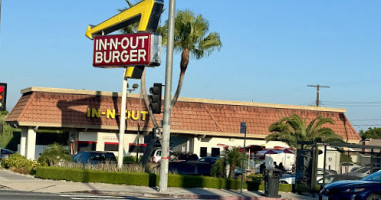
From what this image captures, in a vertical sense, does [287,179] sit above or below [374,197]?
below

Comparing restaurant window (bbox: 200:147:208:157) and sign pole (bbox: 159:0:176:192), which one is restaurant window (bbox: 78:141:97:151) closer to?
restaurant window (bbox: 200:147:208:157)

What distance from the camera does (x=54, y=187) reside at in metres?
26.4

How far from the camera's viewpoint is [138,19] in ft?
112

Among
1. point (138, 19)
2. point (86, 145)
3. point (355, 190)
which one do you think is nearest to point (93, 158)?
point (138, 19)

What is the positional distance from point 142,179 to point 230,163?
4853mm

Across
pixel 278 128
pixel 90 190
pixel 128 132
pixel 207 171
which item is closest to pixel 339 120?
pixel 278 128

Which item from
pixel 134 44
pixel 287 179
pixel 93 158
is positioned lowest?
pixel 287 179

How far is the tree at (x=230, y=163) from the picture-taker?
30969mm

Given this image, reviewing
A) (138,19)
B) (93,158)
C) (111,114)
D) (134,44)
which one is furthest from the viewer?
(111,114)

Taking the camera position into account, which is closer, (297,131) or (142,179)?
(142,179)

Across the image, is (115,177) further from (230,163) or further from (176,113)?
(176,113)

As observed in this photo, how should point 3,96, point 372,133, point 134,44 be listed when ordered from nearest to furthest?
point 3,96, point 134,44, point 372,133

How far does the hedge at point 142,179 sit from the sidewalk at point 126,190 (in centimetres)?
49

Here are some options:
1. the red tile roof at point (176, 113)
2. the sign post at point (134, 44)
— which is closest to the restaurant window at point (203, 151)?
the red tile roof at point (176, 113)
